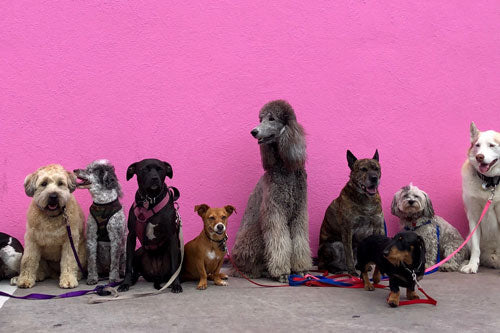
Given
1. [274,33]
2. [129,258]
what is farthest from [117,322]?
[274,33]

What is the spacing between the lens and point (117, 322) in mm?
2939

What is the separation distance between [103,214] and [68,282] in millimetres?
595

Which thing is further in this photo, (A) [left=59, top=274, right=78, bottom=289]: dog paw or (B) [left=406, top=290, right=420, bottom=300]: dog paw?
(A) [left=59, top=274, right=78, bottom=289]: dog paw

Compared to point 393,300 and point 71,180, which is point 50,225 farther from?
point 393,300

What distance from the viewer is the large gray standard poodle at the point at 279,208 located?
4.05 meters

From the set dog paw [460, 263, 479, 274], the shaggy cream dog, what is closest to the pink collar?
the shaggy cream dog

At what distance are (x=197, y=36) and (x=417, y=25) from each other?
7.87 ft

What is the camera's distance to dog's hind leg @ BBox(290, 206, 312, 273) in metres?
4.15

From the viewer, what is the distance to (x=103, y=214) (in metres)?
3.96

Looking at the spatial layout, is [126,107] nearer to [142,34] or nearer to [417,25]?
[142,34]

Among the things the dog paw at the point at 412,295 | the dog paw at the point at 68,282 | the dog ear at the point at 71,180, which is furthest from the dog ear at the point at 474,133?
the dog paw at the point at 68,282

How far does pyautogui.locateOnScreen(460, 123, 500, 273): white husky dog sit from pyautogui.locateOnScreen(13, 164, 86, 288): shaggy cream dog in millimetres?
3503

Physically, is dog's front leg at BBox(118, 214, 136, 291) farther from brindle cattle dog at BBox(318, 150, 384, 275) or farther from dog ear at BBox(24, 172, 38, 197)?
brindle cattle dog at BBox(318, 150, 384, 275)

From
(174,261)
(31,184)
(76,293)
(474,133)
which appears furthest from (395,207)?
(31,184)
